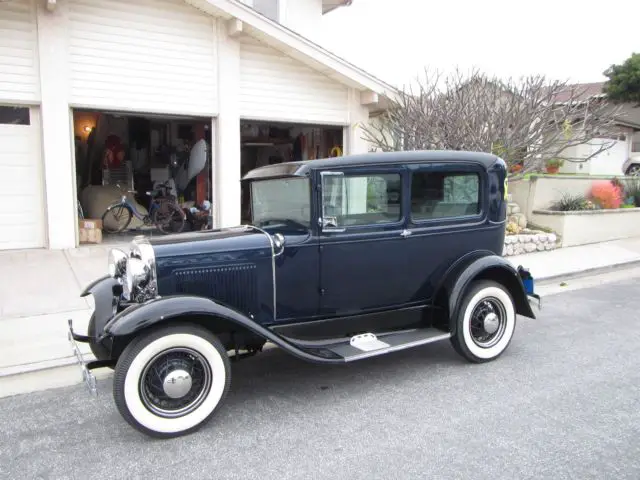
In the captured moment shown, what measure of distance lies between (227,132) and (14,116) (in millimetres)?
3579

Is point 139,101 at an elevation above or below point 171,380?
above

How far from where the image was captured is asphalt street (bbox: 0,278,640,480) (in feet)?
9.66

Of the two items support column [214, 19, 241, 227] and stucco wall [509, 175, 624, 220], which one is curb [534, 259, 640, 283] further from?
support column [214, 19, 241, 227]

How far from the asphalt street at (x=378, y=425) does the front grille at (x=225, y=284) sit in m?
0.77

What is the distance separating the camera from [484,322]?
4543 millimetres

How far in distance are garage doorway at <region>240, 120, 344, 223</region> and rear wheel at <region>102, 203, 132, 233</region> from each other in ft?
10.2

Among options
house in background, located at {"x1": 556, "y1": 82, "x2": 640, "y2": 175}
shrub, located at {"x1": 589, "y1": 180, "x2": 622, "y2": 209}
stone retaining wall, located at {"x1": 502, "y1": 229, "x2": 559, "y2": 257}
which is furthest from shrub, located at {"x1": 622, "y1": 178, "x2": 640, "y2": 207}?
house in background, located at {"x1": 556, "y1": 82, "x2": 640, "y2": 175}

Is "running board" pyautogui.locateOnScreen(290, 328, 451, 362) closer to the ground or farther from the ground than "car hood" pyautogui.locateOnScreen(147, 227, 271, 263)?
closer to the ground

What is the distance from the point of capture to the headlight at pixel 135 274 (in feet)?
11.9

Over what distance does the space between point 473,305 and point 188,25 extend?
773cm

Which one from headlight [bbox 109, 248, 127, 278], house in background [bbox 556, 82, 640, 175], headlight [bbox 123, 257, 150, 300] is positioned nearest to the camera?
headlight [bbox 123, 257, 150, 300]

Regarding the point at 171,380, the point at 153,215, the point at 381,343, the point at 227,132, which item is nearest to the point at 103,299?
the point at 171,380

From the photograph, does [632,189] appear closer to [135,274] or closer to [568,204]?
[568,204]

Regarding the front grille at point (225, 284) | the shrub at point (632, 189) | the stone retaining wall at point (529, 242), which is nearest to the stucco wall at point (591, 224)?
the stone retaining wall at point (529, 242)
